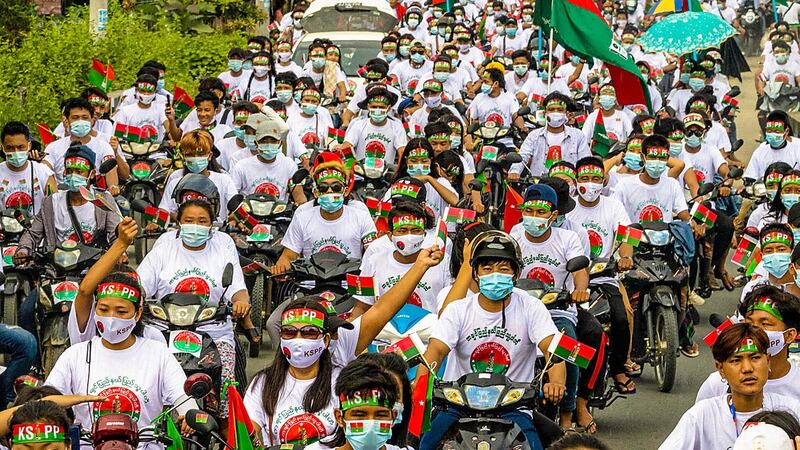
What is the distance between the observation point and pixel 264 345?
1561 centimetres

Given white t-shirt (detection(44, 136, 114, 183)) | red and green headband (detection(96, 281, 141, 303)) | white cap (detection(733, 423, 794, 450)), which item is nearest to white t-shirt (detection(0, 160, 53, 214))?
white t-shirt (detection(44, 136, 114, 183))

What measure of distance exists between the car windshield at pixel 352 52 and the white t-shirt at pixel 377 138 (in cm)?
945

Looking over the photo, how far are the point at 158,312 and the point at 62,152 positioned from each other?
6619 millimetres

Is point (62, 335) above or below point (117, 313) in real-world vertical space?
below

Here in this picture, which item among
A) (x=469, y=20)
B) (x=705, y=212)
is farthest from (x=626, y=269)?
(x=469, y=20)

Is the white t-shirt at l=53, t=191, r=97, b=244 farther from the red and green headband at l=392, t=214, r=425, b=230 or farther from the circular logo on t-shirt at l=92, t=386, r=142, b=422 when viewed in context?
the circular logo on t-shirt at l=92, t=386, r=142, b=422

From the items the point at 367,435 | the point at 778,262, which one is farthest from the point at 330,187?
the point at 367,435

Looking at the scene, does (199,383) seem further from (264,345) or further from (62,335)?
(264,345)

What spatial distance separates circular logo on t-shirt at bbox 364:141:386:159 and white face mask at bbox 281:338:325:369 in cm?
953

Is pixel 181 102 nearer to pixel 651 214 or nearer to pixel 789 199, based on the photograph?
pixel 651 214

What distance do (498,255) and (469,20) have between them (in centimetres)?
2978

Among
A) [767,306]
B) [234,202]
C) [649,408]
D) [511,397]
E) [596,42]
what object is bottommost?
[649,408]

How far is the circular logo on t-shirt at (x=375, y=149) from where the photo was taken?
60.1 feet

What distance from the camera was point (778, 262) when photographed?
11.8 m
